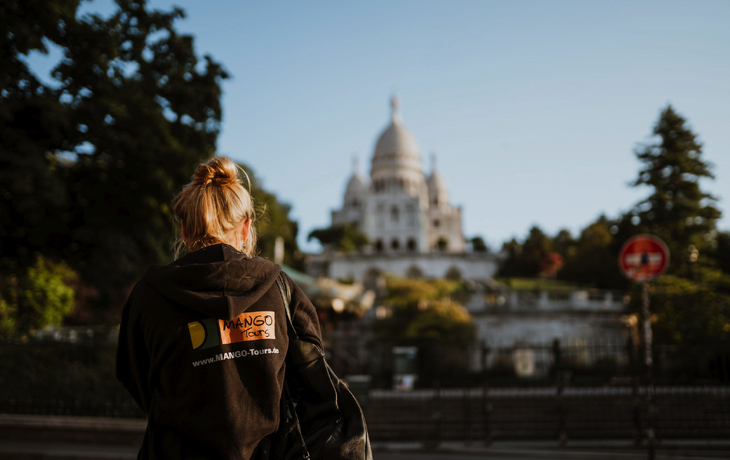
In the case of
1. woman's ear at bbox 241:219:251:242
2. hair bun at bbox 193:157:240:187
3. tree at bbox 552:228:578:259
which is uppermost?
tree at bbox 552:228:578:259

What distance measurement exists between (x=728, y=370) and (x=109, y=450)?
38.5 feet

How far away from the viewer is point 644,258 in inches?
387

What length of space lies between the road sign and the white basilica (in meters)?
47.7

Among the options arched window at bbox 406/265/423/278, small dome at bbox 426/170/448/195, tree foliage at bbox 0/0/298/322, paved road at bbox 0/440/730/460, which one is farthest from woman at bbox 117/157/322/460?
small dome at bbox 426/170/448/195

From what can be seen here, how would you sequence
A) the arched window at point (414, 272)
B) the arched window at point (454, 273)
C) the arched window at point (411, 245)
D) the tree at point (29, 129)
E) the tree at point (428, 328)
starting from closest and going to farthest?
the tree at point (29, 129), the tree at point (428, 328), the arched window at point (414, 272), the arched window at point (454, 273), the arched window at point (411, 245)

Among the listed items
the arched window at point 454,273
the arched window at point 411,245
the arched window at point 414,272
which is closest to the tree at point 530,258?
the arched window at point 454,273

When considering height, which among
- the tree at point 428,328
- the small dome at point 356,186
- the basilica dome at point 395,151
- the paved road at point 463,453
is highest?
the basilica dome at point 395,151

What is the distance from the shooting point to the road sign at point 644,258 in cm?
962

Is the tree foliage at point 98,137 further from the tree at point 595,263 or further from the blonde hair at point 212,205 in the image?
the tree at point 595,263

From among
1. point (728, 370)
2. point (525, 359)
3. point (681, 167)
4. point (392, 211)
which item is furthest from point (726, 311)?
point (392, 211)

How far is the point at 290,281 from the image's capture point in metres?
2.14

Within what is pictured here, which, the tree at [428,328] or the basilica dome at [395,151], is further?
the basilica dome at [395,151]

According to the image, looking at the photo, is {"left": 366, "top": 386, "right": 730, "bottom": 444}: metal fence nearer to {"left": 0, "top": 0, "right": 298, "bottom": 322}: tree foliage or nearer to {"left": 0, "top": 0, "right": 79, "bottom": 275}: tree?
{"left": 0, "top": 0, "right": 298, "bottom": 322}: tree foliage

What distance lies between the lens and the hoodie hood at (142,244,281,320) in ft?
6.15
